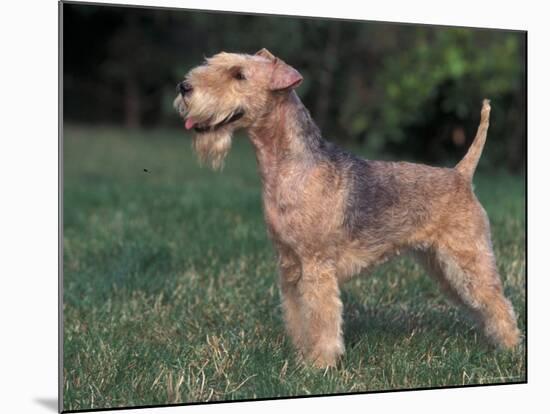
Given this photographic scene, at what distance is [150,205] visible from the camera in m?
8.52

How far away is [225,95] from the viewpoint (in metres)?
4.03

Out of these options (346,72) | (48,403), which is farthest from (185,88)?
(346,72)

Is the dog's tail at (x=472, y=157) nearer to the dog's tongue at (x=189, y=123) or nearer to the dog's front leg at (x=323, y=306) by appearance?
the dog's front leg at (x=323, y=306)

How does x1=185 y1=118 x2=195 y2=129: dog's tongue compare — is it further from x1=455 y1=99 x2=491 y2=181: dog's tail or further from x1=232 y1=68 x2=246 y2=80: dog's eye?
x1=455 y1=99 x2=491 y2=181: dog's tail

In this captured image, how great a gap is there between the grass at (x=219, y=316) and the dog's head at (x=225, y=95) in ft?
3.44

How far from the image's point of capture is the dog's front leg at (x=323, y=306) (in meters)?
4.27

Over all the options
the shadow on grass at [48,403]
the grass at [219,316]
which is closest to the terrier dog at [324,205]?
the grass at [219,316]

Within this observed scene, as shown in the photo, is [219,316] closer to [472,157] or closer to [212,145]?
[212,145]

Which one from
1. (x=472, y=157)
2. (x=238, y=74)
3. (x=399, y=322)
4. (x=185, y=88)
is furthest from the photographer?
(x=399, y=322)

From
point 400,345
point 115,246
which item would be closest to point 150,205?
point 115,246

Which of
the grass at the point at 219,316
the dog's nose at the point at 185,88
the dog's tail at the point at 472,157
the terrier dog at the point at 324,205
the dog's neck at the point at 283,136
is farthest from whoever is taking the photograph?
the dog's tail at the point at 472,157

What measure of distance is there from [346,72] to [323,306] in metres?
8.04

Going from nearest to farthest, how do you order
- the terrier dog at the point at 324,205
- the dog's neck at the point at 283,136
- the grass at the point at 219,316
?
the terrier dog at the point at 324,205 → the dog's neck at the point at 283,136 → the grass at the point at 219,316

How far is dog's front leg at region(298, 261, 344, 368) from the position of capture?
4.27m
